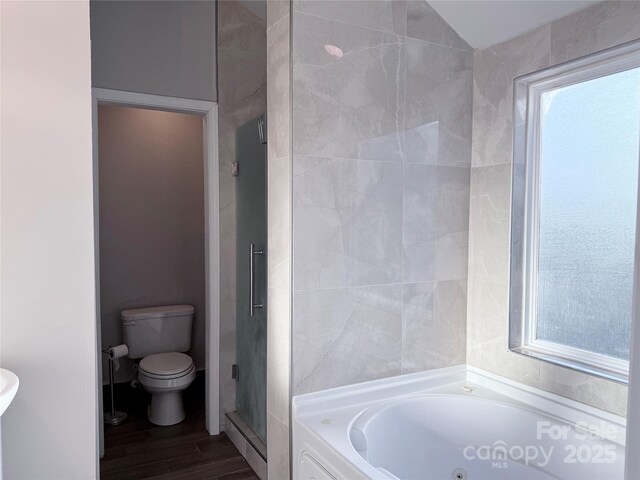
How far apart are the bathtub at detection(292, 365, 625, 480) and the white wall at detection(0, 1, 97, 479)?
90 centimetres

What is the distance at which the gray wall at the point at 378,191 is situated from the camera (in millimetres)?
1968

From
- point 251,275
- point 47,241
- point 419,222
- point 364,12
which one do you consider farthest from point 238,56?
point 47,241

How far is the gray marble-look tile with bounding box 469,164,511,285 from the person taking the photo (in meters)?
2.23

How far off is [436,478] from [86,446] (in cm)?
145

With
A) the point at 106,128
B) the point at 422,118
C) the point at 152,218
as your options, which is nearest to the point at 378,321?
the point at 422,118

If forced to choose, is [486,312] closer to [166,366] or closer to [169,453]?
[169,453]

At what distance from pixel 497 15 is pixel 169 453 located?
9.63 feet

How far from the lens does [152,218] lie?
405cm

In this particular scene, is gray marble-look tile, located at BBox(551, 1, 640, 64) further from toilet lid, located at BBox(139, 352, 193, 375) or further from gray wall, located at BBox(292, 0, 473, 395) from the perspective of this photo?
toilet lid, located at BBox(139, 352, 193, 375)

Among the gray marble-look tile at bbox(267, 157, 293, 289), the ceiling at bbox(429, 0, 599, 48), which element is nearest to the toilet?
the gray marble-look tile at bbox(267, 157, 293, 289)

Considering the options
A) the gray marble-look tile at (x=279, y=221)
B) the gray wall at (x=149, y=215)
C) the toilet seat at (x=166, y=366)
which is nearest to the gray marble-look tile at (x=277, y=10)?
the gray marble-look tile at (x=279, y=221)

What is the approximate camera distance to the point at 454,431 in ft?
7.06

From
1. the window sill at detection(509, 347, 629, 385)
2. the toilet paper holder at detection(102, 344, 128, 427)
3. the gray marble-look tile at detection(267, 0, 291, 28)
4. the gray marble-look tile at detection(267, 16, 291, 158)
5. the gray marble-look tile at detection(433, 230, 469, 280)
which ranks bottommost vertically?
the toilet paper holder at detection(102, 344, 128, 427)

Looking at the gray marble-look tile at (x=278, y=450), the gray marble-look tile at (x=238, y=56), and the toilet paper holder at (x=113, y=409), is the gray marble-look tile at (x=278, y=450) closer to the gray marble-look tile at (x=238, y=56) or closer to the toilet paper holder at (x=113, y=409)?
the toilet paper holder at (x=113, y=409)
